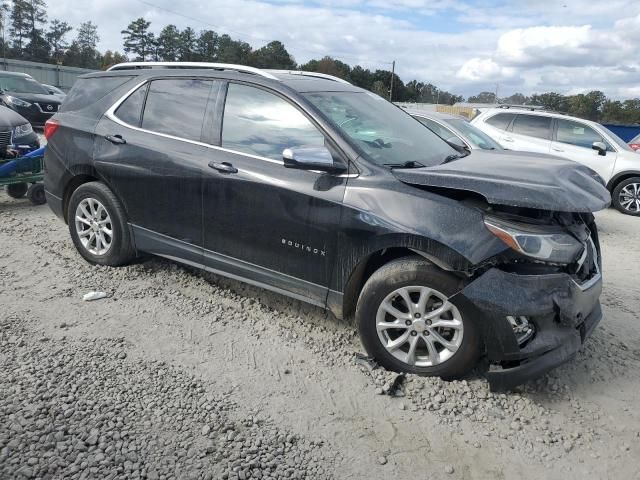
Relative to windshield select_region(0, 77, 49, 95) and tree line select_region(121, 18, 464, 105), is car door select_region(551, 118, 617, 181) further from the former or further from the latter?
tree line select_region(121, 18, 464, 105)

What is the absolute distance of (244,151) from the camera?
386 centimetres

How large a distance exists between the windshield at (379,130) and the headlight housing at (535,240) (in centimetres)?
86

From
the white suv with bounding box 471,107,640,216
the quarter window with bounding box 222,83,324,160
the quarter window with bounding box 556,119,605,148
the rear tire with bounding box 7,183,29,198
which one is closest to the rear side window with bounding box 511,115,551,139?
the white suv with bounding box 471,107,640,216

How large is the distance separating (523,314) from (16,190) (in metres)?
6.97

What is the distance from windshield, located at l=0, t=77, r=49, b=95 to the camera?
15.9 metres

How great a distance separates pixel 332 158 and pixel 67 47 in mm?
87400

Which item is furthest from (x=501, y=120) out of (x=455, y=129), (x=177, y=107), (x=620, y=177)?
(x=177, y=107)

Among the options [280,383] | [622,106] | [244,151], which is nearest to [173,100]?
[244,151]

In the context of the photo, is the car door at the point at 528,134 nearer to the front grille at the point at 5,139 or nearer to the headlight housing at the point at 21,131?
the headlight housing at the point at 21,131

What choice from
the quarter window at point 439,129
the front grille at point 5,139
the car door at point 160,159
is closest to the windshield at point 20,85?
the front grille at point 5,139

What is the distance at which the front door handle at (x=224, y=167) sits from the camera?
12.6 feet

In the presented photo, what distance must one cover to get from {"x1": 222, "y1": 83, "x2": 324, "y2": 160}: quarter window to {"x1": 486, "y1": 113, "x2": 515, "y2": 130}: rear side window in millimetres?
8029

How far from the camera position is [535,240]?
3.01m

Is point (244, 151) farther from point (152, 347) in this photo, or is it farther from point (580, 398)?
point (580, 398)
